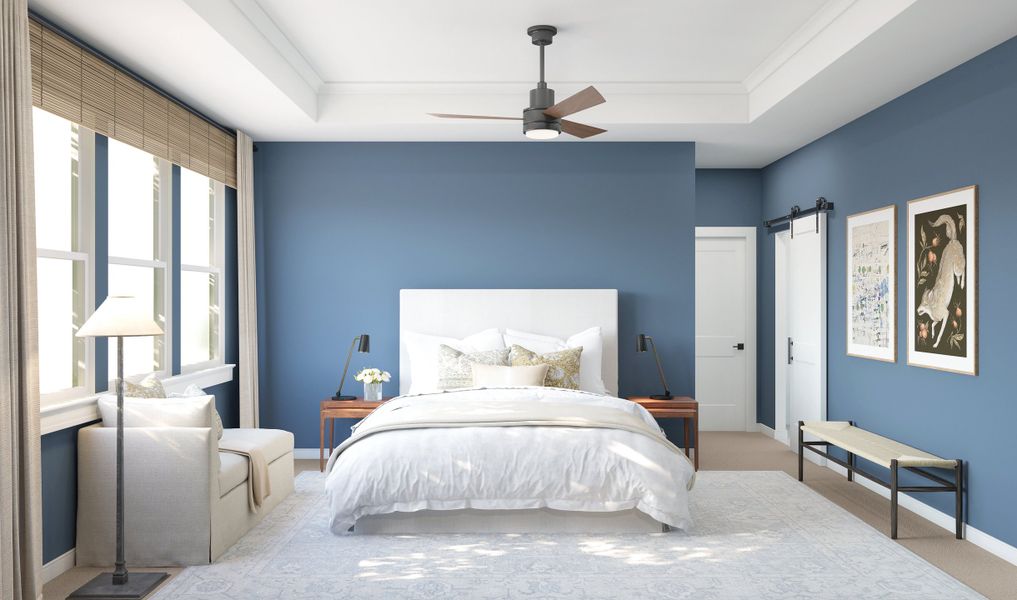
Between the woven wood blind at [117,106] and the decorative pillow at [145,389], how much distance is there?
4.47 ft

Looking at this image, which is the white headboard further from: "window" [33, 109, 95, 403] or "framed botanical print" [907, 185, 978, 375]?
"window" [33, 109, 95, 403]

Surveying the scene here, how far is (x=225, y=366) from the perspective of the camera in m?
5.79

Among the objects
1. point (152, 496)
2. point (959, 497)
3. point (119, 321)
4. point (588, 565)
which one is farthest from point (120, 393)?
point (959, 497)

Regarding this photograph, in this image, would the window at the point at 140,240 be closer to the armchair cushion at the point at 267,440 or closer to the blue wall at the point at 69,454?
the blue wall at the point at 69,454

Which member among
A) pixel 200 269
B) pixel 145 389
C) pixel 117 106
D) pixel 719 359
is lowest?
pixel 719 359

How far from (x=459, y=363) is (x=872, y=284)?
2939mm

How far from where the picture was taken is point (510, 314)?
6172mm

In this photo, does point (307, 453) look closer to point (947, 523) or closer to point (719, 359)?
point (719, 359)

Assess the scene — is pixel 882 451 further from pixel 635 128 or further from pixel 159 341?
pixel 159 341

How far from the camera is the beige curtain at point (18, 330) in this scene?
9.42 ft

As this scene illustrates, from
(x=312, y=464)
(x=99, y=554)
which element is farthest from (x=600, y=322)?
(x=99, y=554)

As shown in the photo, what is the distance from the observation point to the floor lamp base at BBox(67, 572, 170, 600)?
3283mm

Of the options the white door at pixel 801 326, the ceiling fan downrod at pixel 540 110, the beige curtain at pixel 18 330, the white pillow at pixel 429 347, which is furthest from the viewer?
the white door at pixel 801 326

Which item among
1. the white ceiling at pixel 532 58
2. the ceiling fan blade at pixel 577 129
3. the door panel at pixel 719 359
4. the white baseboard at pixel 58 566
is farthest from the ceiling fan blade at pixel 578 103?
the door panel at pixel 719 359
